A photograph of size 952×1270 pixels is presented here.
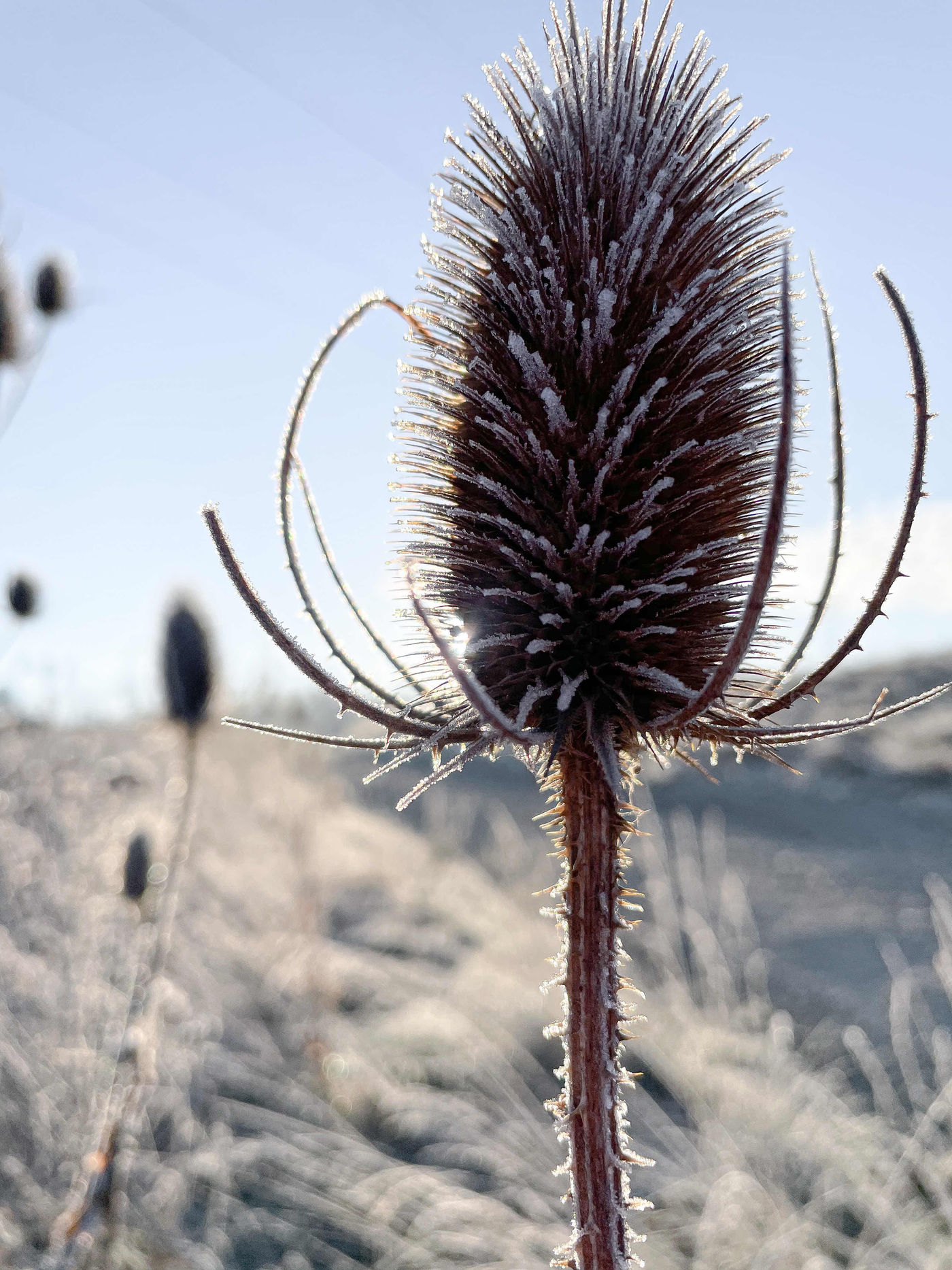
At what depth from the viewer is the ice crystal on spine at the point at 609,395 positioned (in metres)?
1.44

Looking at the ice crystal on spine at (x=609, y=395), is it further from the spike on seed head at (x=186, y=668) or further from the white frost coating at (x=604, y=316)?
the spike on seed head at (x=186, y=668)

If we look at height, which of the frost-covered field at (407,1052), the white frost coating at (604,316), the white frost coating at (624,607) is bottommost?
the frost-covered field at (407,1052)

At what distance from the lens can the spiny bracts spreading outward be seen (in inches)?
56.0

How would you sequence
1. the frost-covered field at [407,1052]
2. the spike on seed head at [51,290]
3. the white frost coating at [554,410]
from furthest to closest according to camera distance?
the spike on seed head at [51,290] < the frost-covered field at [407,1052] < the white frost coating at [554,410]

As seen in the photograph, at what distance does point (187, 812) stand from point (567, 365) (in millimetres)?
1881

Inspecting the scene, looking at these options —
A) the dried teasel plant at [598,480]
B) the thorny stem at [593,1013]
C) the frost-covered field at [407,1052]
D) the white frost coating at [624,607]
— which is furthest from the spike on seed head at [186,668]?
the white frost coating at [624,607]

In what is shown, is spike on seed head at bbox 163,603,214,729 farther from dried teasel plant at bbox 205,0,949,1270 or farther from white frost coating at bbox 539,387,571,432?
white frost coating at bbox 539,387,571,432

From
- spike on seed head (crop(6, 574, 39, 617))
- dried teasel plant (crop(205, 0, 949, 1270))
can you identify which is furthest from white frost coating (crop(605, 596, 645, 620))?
spike on seed head (crop(6, 574, 39, 617))

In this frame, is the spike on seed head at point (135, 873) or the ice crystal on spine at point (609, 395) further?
the spike on seed head at point (135, 873)

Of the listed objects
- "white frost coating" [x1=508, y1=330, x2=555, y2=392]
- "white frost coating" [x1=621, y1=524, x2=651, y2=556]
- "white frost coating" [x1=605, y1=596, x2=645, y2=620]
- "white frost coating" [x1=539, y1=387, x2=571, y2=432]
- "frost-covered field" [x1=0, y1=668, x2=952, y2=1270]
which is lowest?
"frost-covered field" [x1=0, y1=668, x2=952, y2=1270]

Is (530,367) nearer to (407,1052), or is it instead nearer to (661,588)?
(661,588)

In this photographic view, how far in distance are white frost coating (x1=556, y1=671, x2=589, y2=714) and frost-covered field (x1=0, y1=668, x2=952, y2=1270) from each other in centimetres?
178

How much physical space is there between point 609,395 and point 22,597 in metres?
3.76

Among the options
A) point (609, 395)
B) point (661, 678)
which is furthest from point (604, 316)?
point (661, 678)
